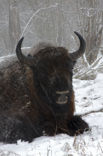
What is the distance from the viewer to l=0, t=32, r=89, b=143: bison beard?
551 cm

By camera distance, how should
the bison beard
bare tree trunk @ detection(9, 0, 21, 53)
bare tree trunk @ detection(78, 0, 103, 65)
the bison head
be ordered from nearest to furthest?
the bison head, the bison beard, bare tree trunk @ detection(78, 0, 103, 65), bare tree trunk @ detection(9, 0, 21, 53)

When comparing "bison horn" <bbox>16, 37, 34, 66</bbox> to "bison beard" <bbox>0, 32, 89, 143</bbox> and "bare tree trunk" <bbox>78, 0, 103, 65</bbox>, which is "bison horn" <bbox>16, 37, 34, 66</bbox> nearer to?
"bison beard" <bbox>0, 32, 89, 143</bbox>

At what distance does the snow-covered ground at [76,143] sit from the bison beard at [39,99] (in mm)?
251

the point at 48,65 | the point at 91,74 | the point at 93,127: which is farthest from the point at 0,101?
the point at 91,74

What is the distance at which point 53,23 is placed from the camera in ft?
90.4

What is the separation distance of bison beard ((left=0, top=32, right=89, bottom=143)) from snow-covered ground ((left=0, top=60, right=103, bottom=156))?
251mm

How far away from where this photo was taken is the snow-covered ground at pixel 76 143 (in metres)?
4.15

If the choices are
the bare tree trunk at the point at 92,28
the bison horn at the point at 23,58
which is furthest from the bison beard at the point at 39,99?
the bare tree trunk at the point at 92,28

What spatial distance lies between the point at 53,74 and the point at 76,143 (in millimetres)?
1276

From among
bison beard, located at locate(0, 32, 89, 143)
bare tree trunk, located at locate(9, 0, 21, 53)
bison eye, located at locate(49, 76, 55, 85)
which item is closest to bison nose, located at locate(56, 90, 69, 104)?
bison beard, located at locate(0, 32, 89, 143)

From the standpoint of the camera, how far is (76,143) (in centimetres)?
461

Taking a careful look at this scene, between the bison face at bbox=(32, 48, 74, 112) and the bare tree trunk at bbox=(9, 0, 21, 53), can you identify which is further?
the bare tree trunk at bbox=(9, 0, 21, 53)

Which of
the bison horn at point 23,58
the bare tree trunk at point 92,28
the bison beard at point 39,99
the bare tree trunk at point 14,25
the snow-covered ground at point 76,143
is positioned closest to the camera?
the snow-covered ground at point 76,143

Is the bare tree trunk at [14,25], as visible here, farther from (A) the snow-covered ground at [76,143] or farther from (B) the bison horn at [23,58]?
(B) the bison horn at [23,58]
